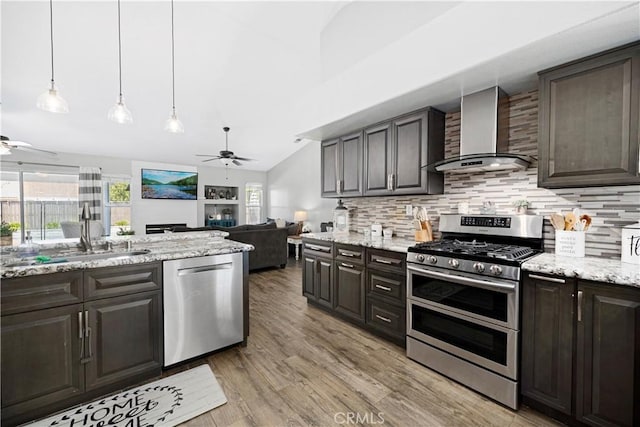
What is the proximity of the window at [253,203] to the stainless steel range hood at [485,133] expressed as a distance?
8252mm

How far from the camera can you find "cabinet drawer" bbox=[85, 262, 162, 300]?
1.76 meters

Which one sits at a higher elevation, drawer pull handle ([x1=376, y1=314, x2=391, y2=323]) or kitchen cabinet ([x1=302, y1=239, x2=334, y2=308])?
kitchen cabinet ([x1=302, y1=239, x2=334, y2=308])

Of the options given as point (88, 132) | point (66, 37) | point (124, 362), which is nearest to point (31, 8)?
point (66, 37)

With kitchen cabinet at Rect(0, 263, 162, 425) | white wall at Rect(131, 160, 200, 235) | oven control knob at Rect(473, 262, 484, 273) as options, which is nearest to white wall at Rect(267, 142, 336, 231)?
white wall at Rect(131, 160, 200, 235)

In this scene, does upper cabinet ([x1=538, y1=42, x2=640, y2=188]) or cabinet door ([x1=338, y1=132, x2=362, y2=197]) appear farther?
cabinet door ([x1=338, y1=132, x2=362, y2=197])

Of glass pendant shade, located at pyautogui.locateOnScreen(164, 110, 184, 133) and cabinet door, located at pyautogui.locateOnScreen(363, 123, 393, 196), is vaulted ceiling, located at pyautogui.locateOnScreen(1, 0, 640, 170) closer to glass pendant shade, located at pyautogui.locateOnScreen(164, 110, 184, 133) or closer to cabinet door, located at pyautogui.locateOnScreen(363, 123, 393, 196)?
cabinet door, located at pyautogui.locateOnScreen(363, 123, 393, 196)

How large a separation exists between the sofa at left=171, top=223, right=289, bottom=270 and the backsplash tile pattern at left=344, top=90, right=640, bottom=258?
2863mm

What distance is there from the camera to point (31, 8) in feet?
9.50

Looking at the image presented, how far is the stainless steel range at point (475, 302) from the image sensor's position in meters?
1.73

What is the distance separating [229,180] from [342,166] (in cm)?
676

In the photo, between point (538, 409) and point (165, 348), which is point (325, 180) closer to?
point (165, 348)

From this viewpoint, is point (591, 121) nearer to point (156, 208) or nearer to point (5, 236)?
point (5, 236)

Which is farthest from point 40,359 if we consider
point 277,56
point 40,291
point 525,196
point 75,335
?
point 277,56

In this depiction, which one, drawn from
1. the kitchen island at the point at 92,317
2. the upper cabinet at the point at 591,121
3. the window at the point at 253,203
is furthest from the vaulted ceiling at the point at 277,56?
the window at the point at 253,203
